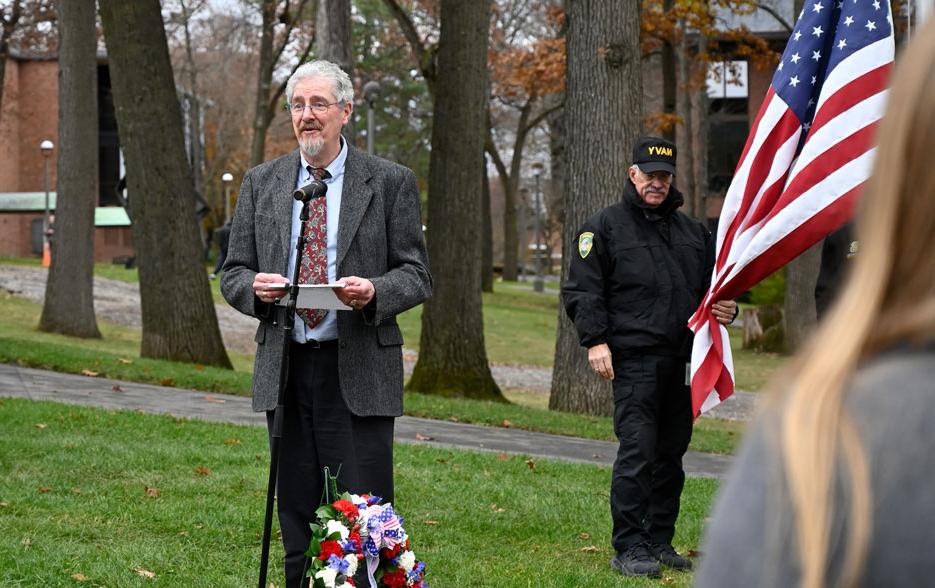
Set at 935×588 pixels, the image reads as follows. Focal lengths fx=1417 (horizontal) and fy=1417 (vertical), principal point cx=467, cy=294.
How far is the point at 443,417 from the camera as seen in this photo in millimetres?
13883

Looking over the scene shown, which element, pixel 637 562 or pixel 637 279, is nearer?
pixel 637 562

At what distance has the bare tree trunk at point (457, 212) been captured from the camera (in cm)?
1677

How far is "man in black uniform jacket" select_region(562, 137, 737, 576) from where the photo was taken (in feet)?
23.8

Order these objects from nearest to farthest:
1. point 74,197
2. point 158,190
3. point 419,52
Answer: point 158,190, point 74,197, point 419,52

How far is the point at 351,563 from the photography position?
5.29 m

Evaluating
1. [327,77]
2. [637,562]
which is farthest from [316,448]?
[637,562]

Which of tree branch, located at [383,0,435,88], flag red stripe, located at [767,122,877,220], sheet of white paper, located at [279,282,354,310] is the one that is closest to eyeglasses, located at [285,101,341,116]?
sheet of white paper, located at [279,282,354,310]

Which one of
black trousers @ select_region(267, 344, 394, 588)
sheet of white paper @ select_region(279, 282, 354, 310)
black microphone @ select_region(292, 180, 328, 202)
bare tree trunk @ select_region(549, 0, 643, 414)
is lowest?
black trousers @ select_region(267, 344, 394, 588)

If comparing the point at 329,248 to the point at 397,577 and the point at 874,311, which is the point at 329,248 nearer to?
the point at 397,577

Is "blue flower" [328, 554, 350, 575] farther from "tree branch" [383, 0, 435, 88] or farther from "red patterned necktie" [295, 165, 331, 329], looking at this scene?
"tree branch" [383, 0, 435, 88]

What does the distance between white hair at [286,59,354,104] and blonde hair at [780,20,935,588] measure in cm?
412

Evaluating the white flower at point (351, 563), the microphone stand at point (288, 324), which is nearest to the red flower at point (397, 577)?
the white flower at point (351, 563)

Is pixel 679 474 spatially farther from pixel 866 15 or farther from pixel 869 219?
pixel 869 219

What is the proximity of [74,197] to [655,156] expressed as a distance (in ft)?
59.0
